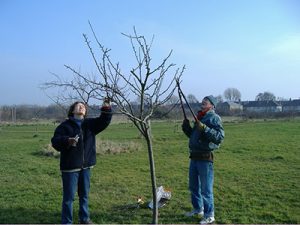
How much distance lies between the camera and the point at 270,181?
8.84 meters

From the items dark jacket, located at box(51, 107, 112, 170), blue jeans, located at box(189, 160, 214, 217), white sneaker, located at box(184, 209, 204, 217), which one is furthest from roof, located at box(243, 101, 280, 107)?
dark jacket, located at box(51, 107, 112, 170)

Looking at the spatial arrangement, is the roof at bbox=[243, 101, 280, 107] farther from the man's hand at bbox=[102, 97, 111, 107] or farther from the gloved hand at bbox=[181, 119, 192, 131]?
the man's hand at bbox=[102, 97, 111, 107]

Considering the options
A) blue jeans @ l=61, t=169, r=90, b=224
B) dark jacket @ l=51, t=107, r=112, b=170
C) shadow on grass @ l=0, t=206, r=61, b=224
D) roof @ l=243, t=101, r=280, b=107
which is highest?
roof @ l=243, t=101, r=280, b=107

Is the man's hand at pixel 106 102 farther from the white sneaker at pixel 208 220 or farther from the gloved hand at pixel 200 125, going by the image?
the white sneaker at pixel 208 220

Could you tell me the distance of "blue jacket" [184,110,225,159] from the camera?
5465mm

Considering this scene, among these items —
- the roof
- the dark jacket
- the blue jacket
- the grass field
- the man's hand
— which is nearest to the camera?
the man's hand

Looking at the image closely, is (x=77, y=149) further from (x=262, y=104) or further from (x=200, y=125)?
(x=262, y=104)

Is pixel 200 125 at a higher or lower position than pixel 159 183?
higher

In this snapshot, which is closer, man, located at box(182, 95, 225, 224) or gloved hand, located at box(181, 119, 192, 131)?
man, located at box(182, 95, 225, 224)

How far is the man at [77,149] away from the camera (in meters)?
5.24

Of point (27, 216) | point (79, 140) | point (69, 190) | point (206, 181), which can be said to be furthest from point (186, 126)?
point (27, 216)

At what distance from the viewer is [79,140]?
5.34 metres

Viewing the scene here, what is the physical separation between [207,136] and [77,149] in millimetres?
1761

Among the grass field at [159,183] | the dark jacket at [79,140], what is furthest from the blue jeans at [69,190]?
the grass field at [159,183]
